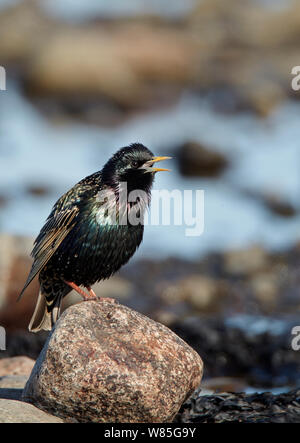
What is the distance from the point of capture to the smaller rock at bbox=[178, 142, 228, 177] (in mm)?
17984

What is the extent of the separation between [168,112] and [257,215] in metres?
6.75

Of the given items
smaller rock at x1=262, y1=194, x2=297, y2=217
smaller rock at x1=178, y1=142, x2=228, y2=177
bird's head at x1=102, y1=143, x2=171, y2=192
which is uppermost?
smaller rock at x1=178, y1=142, x2=228, y2=177

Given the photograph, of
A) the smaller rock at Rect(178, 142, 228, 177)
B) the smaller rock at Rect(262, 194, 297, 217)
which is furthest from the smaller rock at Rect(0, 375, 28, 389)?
the smaller rock at Rect(178, 142, 228, 177)

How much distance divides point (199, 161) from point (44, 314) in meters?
12.3

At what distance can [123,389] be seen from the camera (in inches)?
197

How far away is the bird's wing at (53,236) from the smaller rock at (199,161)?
38.4ft

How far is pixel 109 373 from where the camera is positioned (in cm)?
503

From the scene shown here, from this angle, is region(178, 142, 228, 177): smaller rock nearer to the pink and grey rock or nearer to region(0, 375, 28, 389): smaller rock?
region(0, 375, 28, 389): smaller rock

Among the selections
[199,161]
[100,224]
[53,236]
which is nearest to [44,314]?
[53,236]

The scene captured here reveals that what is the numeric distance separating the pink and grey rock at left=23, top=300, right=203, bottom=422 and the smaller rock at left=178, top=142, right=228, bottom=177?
41.2ft

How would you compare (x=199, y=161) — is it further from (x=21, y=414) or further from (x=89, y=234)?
(x=21, y=414)

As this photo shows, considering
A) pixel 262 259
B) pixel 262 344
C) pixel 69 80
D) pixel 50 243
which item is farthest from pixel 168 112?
pixel 50 243

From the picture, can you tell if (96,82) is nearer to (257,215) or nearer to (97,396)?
(257,215)

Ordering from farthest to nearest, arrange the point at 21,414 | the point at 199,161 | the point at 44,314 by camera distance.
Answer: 1. the point at 199,161
2. the point at 44,314
3. the point at 21,414
